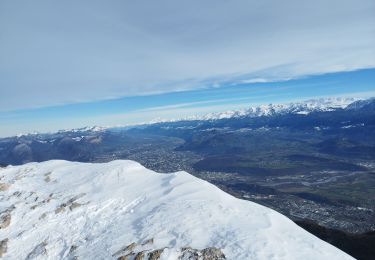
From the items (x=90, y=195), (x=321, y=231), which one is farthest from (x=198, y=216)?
(x=321, y=231)

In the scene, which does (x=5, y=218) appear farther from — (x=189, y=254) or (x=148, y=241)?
(x=189, y=254)

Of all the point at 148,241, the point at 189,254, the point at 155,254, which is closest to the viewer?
the point at 189,254

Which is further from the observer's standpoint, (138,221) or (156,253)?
(138,221)

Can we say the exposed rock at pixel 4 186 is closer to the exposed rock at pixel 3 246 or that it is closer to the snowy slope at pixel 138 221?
the snowy slope at pixel 138 221

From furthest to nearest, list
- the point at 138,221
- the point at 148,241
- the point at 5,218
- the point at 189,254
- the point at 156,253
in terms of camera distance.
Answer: the point at 5,218, the point at 138,221, the point at 148,241, the point at 156,253, the point at 189,254

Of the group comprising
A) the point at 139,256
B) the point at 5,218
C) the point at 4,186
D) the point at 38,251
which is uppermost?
the point at 4,186

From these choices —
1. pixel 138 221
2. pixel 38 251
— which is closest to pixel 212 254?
pixel 138 221

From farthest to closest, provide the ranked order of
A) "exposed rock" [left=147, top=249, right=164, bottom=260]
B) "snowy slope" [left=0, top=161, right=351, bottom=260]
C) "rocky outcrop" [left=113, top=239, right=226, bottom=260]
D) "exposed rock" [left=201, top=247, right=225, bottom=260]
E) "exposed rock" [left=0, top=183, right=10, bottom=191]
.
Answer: "exposed rock" [left=0, top=183, right=10, bottom=191] → "snowy slope" [left=0, top=161, right=351, bottom=260] → "exposed rock" [left=147, top=249, right=164, bottom=260] → "rocky outcrop" [left=113, top=239, right=226, bottom=260] → "exposed rock" [left=201, top=247, right=225, bottom=260]

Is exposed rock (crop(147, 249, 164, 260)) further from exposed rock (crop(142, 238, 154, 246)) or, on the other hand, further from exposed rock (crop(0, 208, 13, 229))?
exposed rock (crop(0, 208, 13, 229))

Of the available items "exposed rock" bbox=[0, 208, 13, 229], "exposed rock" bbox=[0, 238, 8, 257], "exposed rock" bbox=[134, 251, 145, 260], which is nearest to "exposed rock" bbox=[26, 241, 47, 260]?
"exposed rock" bbox=[0, 238, 8, 257]

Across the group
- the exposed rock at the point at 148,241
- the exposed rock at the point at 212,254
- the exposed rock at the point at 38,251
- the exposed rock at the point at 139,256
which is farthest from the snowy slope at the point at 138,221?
the exposed rock at the point at 139,256
